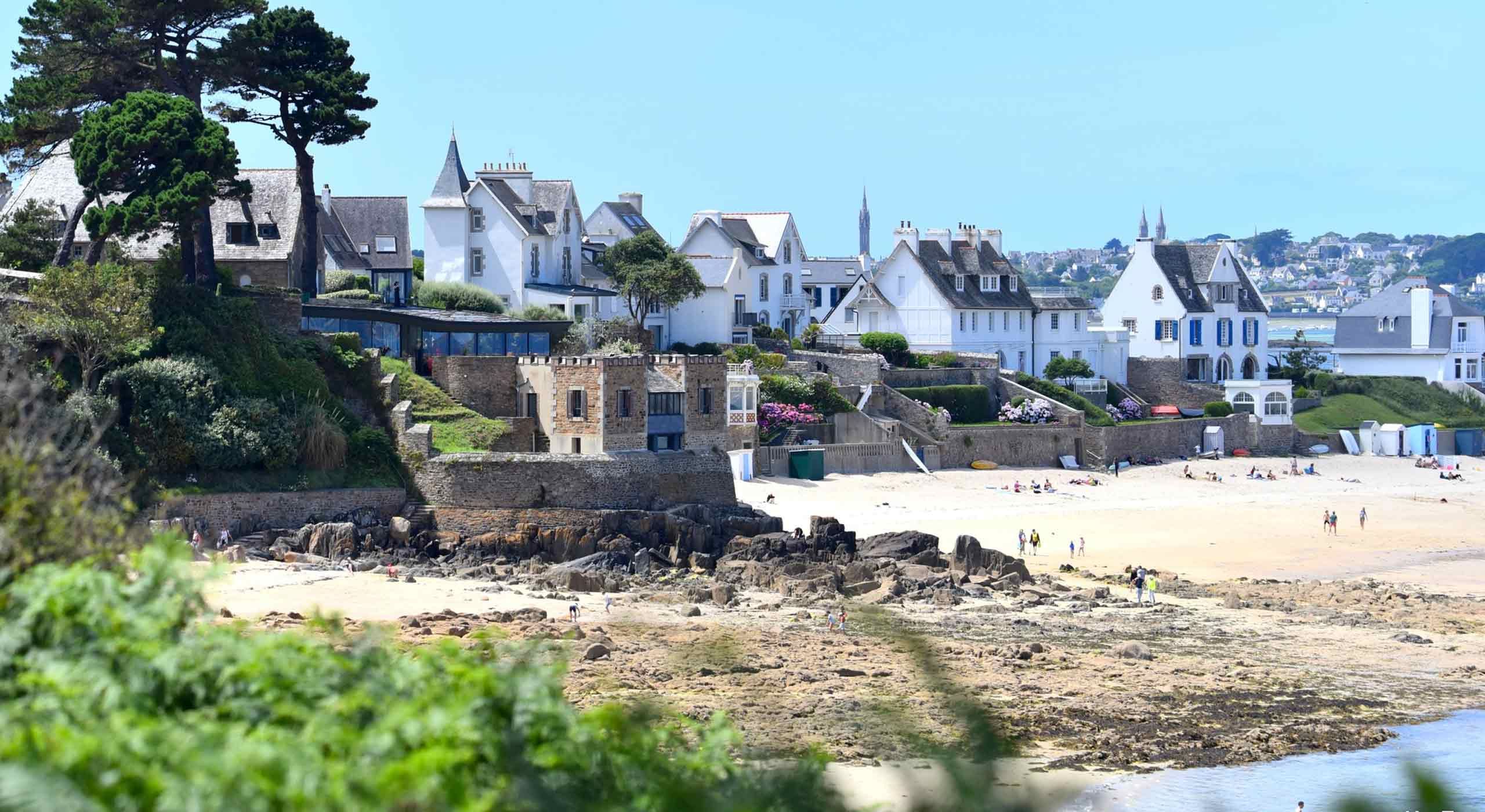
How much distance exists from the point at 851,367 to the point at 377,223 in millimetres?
14290

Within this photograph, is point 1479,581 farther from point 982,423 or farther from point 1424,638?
point 982,423

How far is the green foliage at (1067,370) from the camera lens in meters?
55.9

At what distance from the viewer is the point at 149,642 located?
9.82 metres

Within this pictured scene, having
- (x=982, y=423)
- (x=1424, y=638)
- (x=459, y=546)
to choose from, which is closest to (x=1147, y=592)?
(x=1424, y=638)

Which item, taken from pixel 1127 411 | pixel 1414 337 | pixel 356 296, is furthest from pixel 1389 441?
pixel 356 296

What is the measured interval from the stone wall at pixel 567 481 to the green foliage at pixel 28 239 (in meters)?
10.1

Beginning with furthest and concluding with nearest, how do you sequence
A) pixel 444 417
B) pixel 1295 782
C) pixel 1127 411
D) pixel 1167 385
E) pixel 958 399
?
pixel 1167 385, pixel 1127 411, pixel 958 399, pixel 444 417, pixel 1295 782

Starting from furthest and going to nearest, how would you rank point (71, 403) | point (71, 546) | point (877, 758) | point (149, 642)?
point (71, 403)
point (877, 758)
point (71, 546)
point (149, 642)

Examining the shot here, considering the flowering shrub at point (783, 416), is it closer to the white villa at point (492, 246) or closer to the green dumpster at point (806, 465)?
the green dumpster at point (806, 465)

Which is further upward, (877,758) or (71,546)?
(71,546)

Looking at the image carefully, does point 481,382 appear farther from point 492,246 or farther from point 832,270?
point 832,270

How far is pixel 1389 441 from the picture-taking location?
56562mm

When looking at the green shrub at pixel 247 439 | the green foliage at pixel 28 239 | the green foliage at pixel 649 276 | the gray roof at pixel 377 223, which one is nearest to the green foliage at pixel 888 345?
the green foliage at pixel 649 276

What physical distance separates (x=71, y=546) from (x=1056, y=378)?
4650cm
